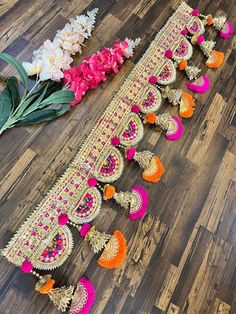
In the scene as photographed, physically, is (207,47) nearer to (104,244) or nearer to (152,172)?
(152,172)

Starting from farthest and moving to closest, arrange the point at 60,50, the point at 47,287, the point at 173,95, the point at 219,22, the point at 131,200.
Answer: the point at 219,22 → the point at 173,95 → the point at 60,50 → the point at 131,200 → the point at 47,287

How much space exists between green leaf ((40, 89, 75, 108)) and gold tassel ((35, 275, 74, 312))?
68cm

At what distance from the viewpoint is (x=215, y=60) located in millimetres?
1801

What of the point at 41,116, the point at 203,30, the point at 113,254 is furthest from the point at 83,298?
the point at 203,30

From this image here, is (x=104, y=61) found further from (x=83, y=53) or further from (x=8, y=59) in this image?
(x=8, y=59)

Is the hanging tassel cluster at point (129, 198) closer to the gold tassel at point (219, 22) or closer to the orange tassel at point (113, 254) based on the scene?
the orange tassel at point (113, 254)

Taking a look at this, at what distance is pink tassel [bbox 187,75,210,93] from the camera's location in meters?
1.70

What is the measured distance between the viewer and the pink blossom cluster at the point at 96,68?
145cm

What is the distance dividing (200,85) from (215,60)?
214mm

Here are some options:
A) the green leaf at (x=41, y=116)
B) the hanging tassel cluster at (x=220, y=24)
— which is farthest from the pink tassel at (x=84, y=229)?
the hanging tassel cluster at (x=220, y=24)

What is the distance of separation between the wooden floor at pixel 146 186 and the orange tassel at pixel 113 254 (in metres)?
0.04

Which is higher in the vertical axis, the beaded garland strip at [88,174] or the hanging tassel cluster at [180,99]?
the hanging tassel cluster at [180,99]

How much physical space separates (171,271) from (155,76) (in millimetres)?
900

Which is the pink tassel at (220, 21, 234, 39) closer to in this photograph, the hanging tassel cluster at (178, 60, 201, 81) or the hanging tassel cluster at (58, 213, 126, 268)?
the hanging tassel cluster at (178, 60, 201, 81)
